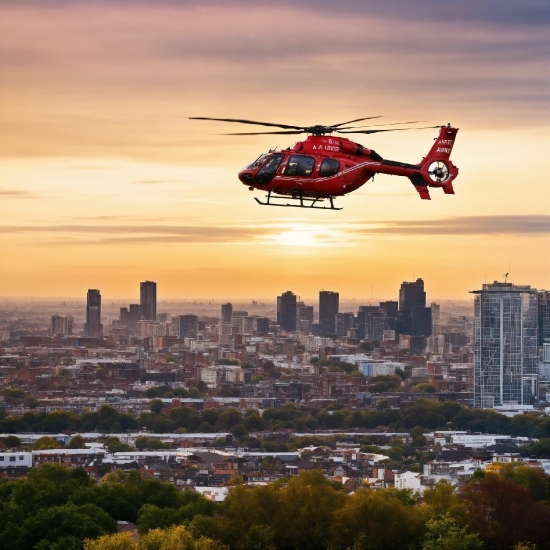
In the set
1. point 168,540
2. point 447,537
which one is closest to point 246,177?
point 168,540

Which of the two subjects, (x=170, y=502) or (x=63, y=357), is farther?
(x=63, y=357)

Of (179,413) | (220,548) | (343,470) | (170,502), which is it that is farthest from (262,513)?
(179,413)

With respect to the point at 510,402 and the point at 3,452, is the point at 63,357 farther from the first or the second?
the point at 3,452

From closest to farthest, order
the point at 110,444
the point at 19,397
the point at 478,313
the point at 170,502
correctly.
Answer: the point at 170,502, the point at 110,444, the point at 19,397, the point at 478,313

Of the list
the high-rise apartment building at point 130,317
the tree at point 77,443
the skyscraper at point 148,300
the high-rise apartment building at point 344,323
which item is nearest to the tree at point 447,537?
the tree at point 77,443

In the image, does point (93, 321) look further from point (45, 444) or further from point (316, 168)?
point (316, 168)

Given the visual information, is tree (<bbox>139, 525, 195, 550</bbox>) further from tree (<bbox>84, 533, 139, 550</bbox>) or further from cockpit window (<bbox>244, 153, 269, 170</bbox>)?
cockpit window (<bbox>244, 153, 269, 170</bbox>)
